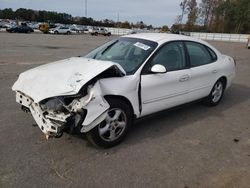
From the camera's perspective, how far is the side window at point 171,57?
4.17 metres

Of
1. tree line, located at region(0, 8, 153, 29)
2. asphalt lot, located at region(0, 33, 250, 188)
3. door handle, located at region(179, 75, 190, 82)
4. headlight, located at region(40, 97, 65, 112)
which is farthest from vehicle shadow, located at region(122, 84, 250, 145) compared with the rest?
tree line, located at region(0, 8, 153, 29)

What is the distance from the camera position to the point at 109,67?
3.43 metres

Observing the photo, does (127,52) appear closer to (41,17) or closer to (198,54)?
(198,54)

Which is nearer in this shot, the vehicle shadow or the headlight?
the headlight

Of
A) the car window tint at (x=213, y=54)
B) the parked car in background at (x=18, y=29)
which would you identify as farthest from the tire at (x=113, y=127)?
the parked car in background at (x=18, y=29)

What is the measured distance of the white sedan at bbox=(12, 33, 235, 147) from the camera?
3.21 metres

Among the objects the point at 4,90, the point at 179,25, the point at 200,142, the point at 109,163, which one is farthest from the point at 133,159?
the point at 179,25

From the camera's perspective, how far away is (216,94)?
5723 mm

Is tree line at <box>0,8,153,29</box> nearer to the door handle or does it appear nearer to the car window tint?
the car window tint

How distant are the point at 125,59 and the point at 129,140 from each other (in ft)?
4.25

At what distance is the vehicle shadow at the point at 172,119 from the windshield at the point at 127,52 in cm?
89

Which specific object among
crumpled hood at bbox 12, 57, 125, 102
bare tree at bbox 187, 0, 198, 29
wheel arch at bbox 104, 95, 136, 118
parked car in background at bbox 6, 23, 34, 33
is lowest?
parked car in background at bbox 6, 23, 34, 33

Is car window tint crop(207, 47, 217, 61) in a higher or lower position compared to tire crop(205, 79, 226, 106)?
higher

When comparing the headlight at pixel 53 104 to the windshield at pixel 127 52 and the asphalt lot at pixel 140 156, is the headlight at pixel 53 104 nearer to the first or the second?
the asphalt lot at pixel 140 156
